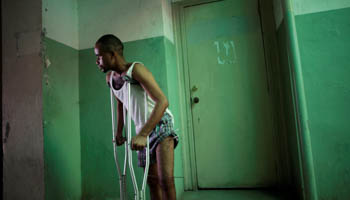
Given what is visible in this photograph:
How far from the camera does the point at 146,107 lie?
Answer: 4.79ft

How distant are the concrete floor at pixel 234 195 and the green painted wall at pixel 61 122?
130 cm

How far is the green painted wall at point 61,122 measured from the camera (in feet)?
7.47

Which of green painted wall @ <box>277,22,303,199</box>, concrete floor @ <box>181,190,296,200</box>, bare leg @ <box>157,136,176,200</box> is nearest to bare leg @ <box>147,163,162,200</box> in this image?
bare leg @ <box>157,136,176,200</box>

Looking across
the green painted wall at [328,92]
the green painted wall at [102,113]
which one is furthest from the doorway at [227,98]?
the green painted wall at [328,92]

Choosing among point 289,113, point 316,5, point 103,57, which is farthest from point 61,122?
point 316,5

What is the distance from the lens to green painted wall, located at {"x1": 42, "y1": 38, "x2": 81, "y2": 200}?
228 centimetres

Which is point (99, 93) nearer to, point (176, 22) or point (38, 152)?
point (38, 152)

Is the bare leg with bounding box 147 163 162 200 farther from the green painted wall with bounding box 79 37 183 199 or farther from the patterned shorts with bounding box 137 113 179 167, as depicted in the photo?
the green painted wall with bounding box 79 37 183 199

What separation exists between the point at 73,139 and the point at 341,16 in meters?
2.99

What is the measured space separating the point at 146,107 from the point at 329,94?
1703 mm

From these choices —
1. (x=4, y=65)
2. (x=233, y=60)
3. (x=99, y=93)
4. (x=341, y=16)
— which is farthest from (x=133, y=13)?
(x=341, y=16)

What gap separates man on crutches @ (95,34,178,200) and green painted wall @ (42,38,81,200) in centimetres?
112

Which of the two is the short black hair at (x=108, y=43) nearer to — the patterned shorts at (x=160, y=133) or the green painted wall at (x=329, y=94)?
the patterned shorts at (x=160, y=133)

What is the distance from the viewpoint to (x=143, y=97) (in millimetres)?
1521
